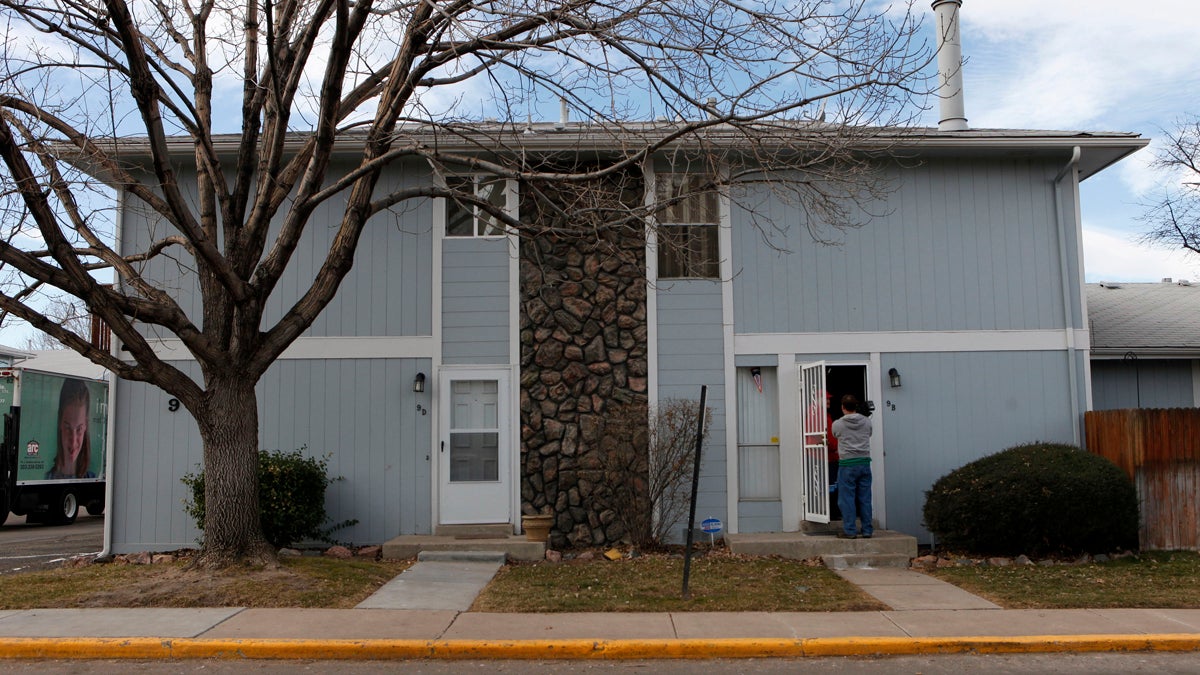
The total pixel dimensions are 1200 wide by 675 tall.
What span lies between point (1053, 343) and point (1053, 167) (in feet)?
7.49

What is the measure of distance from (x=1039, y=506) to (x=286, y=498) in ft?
27.2

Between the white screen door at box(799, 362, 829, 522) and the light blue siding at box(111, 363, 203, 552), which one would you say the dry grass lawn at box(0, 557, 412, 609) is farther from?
the white screen door at box(799, 362, 829, 522)

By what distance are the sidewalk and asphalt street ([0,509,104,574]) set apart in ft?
16.3

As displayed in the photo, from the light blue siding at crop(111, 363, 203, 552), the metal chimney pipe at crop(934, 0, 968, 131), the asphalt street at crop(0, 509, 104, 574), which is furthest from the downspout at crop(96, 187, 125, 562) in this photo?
the metal chimney pipe at crop(934, 0, 968, 131)

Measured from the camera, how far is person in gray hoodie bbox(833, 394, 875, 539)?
443 inches

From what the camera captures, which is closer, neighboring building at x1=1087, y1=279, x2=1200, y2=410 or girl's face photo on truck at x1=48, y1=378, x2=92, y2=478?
neighboring building at x1=1087, y1=279, x2=1200, y2=410

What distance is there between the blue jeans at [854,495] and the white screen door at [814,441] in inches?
9.9

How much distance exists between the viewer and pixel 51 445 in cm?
1920

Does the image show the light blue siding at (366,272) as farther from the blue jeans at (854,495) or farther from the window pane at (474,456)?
the blue jeans at (854,495)

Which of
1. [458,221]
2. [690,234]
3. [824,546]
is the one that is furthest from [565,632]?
[458,221]

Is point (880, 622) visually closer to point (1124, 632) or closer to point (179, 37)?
point (1124, 632)

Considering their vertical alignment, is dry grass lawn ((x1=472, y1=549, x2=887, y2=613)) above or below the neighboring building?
below

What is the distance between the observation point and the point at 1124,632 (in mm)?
7758

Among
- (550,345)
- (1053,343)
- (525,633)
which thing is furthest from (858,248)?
(525,633)
